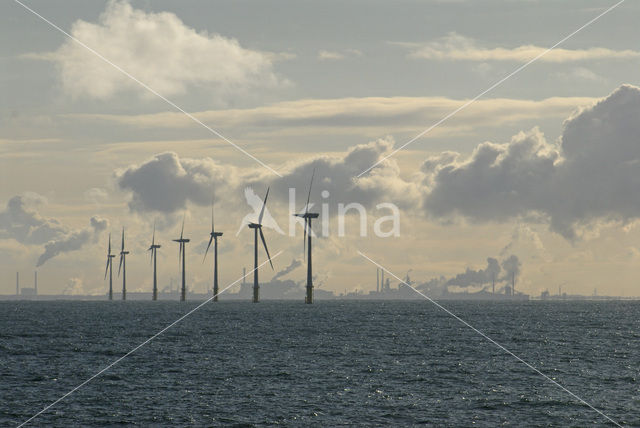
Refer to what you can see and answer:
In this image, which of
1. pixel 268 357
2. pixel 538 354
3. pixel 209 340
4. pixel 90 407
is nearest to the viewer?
pixel 90 407

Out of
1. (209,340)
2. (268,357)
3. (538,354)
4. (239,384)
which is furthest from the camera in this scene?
(209,340)

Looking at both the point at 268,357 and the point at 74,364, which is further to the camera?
the point at 268,357

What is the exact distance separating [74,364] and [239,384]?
2712cm

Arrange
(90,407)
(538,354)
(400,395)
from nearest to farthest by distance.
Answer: (90,407), (400,395), (538,354)

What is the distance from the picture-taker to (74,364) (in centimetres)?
9856

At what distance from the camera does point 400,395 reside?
75.8m

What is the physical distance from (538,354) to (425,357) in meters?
18.1

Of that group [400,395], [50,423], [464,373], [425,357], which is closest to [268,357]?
[425,357]

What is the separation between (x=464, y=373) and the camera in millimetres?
91812

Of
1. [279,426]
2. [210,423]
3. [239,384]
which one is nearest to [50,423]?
[210,423]

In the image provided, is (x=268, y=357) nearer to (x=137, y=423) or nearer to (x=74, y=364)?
(x=74, y=364)

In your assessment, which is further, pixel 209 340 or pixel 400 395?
pixel 209 340

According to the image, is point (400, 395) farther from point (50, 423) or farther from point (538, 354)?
point (538, 354)

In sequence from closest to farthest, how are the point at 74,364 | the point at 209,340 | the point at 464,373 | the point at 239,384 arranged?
the point at 239,384 → the point at 464,373 → the point at 74,364 → the point at 209,340
